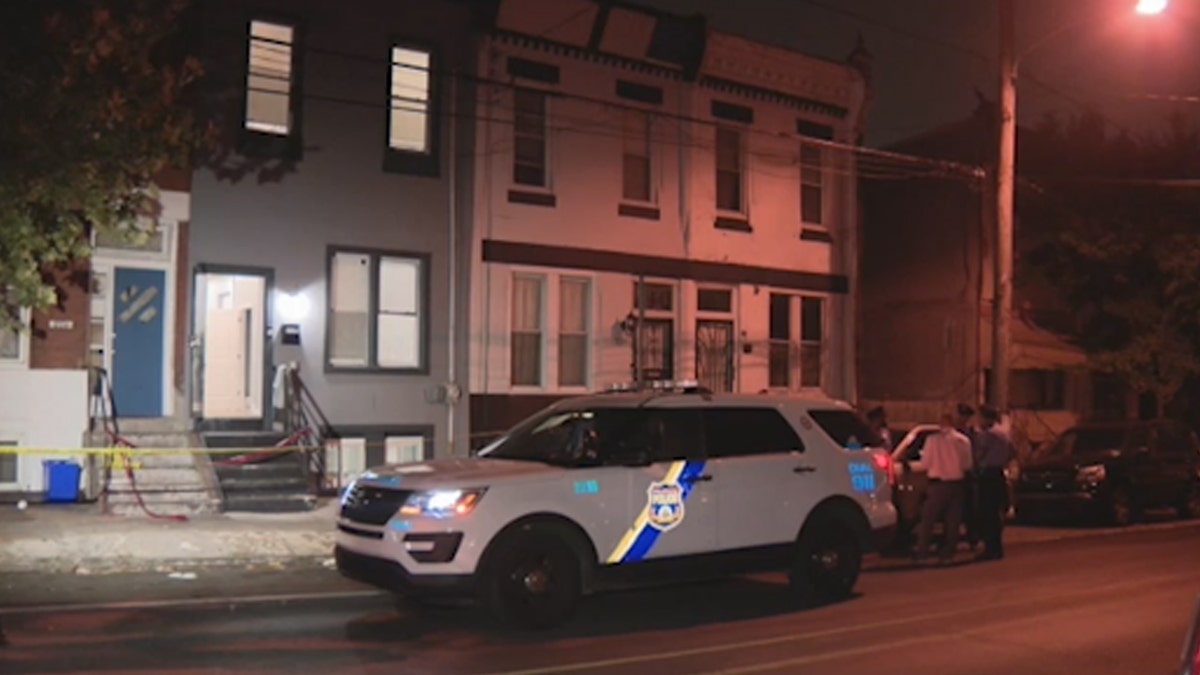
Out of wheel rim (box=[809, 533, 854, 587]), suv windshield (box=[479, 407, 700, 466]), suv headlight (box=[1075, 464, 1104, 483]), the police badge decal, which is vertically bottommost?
wheel rim (box=[809, 533, 854, 587])

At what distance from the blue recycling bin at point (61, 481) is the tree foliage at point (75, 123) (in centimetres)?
315

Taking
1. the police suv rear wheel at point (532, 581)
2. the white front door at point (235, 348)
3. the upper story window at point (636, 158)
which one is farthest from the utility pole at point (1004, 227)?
the white front door at point (235, 348)

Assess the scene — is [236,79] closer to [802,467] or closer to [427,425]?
[427,425]

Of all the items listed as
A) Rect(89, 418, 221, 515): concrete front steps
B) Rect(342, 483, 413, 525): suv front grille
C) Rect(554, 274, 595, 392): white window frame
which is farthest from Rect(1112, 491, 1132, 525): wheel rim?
Rect(89, 418, 221, 515): concrete front steps

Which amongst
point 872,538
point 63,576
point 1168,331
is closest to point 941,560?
point 872,538

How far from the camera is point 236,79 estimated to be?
57.9ft

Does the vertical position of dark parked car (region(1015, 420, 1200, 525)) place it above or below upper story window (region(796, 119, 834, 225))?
below

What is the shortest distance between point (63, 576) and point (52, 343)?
5640 mm

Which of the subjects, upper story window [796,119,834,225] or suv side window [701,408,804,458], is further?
upper story window [796,119,834,225]

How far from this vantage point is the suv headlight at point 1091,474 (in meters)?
18.6

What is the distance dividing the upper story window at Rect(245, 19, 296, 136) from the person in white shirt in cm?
1043

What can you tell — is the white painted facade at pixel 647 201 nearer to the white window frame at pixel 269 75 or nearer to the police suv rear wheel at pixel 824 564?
the white window frame at pixel 269 75

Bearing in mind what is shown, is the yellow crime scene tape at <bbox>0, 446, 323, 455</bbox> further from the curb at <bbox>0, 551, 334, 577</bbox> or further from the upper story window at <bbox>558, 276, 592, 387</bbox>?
the upper story window at <bbox>558, 276, 592, 387</bbox>

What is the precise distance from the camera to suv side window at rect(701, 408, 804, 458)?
36.5ft
